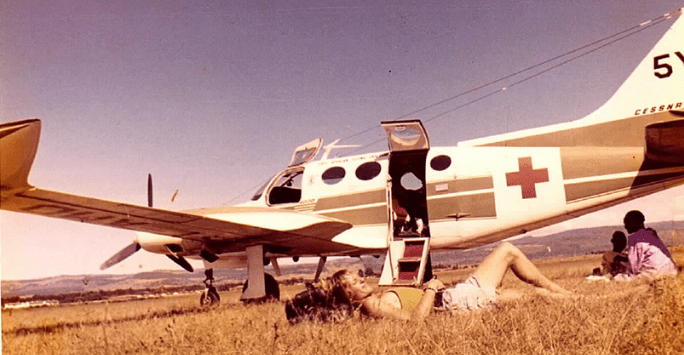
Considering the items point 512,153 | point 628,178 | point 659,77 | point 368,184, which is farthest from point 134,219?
point 659,77

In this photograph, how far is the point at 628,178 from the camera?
9.17 metres

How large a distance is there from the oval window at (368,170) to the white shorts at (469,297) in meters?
5.25

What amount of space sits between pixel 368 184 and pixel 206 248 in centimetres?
351

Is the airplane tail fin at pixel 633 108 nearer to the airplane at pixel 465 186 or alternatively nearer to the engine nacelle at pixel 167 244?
the airplane at pixel 465 186

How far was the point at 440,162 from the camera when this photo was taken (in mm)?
10297

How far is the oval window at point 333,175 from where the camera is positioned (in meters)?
11.0

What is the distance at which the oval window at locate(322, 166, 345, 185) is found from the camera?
11.0 m

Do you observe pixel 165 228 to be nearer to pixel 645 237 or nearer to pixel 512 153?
pixel 512 153

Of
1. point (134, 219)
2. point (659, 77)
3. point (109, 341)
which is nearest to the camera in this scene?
point (109, 341)

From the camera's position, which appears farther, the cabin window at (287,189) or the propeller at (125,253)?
the propeller at (125,253)

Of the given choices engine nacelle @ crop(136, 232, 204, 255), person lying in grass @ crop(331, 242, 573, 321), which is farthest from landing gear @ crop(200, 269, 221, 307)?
person lying in grass @ crop(331, 242, 573, 321)

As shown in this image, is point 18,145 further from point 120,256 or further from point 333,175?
point 120,256

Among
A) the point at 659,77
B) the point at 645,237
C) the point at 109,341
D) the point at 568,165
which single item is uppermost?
the point at 659,77

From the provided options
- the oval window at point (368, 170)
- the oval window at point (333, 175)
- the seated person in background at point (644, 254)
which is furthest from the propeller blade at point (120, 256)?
the seated person in background at point (644, 254)
